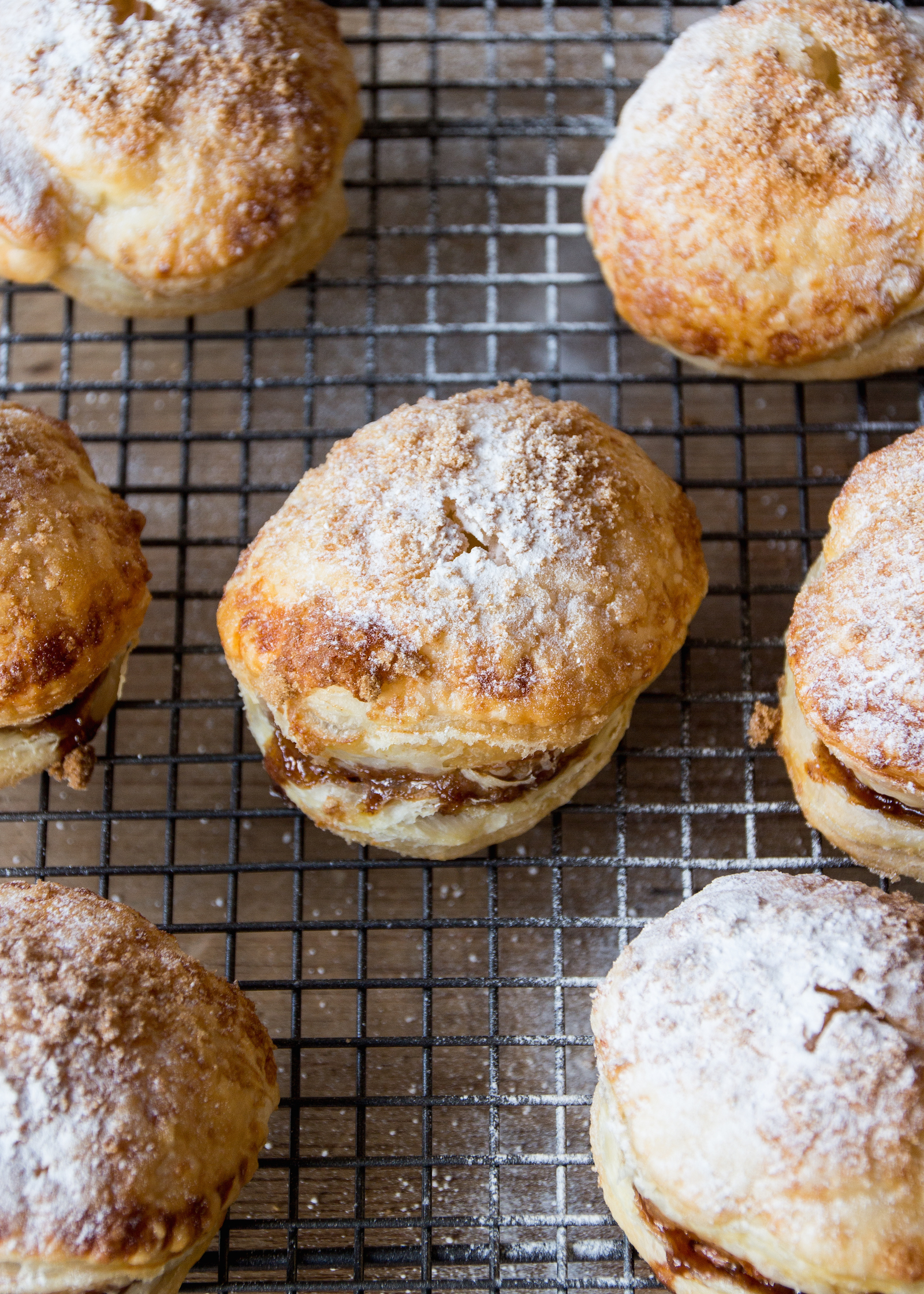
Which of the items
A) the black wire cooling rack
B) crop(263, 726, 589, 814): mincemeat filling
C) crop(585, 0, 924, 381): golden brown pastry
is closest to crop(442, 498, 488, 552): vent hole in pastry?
crop(263, 726, 589, 814): mincemeat filling

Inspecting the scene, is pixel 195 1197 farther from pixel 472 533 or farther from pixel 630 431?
pixel 630 431

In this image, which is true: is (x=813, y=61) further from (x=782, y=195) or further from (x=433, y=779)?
(x=433, y=779)

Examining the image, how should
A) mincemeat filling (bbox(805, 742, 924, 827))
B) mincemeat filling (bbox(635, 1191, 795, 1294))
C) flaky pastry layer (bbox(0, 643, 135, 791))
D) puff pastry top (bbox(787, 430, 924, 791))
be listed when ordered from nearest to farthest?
mincemeat filling (bbox(635, 1191, 795, 1294))
puff pastry top (bbox(787, 430, 924, 791))
mincemeat filling (bbox(805, 742, 924, 827))
flaky pastry layer (bbox(0, 643, 135, 791))

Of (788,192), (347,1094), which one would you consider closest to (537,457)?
(788,192)

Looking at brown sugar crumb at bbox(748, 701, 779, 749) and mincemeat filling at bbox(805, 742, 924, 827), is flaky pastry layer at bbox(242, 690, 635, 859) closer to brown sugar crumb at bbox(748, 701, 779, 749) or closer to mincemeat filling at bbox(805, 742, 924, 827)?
brown sugar crumb at bbox(748, 701, 779, 749)

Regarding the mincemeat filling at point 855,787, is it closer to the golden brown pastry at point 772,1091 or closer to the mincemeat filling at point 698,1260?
the golden brown pastry at point 772,1091

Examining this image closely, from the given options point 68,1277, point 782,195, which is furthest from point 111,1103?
point 782,195
